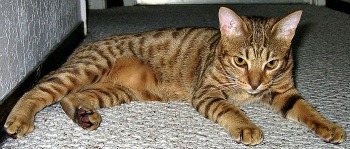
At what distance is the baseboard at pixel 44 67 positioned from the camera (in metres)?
1.53

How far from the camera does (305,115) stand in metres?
1.63

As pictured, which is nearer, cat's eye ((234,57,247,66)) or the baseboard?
the baseboard

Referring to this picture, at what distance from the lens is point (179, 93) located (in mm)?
1961

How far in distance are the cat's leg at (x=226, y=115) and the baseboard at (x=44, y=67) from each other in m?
0.61

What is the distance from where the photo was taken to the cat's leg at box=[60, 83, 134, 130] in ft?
5.13

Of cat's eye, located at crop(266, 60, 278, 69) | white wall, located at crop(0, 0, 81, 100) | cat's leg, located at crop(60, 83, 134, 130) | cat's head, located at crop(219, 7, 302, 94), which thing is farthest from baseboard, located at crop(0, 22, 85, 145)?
cat's eye, located at crop(266, 60, 278, 69)

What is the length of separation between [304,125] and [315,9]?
125 inches

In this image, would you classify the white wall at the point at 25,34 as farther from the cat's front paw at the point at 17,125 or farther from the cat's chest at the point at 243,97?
the cat's chest at the point at 243,97

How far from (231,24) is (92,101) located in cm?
57

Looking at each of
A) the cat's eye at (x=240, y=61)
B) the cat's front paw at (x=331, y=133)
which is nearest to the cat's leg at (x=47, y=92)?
the cat's eye at (x=240, y=61)

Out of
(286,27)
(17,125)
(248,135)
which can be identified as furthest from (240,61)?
(17,125)

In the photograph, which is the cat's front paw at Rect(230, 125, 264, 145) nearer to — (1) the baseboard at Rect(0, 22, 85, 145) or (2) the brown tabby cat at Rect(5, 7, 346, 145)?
(2) the brown tabby cat at Rect(5, 7, 346, 145)

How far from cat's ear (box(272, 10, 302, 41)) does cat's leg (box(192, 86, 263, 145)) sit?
30 cm

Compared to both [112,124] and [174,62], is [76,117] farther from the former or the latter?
[174,62]
